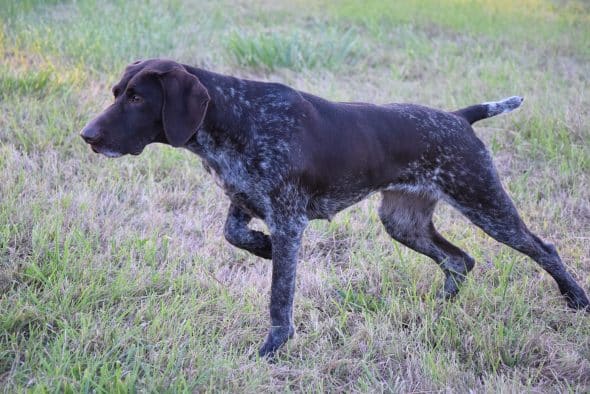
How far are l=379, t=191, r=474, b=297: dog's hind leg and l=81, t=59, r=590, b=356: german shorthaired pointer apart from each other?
5.4 inches

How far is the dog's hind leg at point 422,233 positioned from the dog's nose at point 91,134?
6.04 feet

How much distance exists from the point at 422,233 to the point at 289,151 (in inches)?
49.4

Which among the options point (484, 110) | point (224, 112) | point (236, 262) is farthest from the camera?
point (236, 262)

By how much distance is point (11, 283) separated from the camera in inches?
162

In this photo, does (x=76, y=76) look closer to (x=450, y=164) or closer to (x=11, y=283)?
(x=11, y=283)

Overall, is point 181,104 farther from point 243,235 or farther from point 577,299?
point 577,299

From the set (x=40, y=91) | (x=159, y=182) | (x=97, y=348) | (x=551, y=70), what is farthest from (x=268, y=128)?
(x=551, y=70)

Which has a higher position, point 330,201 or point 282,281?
point 330,201

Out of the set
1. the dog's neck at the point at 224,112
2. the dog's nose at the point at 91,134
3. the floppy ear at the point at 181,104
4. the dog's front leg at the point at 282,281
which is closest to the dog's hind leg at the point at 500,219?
the dog's front leg at the point at 282,281

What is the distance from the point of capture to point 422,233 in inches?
182

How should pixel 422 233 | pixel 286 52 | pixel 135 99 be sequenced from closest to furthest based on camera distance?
1. pixel 135 99
2. pixel 422 233
3. pixel 286 52

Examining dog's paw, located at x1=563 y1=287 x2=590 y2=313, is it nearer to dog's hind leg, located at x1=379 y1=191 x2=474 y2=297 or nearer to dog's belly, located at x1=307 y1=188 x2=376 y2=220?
dog's hind leg, located at x1=379 y1=191 x2=474 y2=297

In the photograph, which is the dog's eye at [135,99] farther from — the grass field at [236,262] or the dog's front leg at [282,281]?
the grass field at [236,262]

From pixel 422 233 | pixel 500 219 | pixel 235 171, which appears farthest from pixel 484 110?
pixel 235 171
